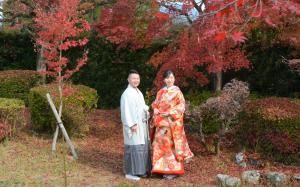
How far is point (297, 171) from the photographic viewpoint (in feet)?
26.3

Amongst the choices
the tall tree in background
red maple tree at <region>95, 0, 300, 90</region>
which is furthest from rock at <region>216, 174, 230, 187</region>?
the tall tree in background

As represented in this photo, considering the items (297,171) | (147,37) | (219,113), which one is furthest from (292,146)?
(147,37)

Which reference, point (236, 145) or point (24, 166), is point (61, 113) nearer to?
point (24, 166)

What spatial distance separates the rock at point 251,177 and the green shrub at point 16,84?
722cm

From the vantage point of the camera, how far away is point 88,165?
8.45 m

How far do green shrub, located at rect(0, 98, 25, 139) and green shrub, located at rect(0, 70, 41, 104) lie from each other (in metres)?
2.82

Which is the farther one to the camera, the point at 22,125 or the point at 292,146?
the point at 22,125

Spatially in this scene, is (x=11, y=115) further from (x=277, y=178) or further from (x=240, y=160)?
(x=277, y=178)

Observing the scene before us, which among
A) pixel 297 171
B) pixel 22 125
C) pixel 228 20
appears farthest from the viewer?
pixel 22 125

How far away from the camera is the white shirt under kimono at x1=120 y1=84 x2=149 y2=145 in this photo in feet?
25.1

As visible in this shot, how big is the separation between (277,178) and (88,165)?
3116mm

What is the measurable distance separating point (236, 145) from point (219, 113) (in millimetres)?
1302

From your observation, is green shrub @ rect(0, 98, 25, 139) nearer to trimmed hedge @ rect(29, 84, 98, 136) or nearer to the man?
trimmed hedge @ rect(29, 84, 98, 136)

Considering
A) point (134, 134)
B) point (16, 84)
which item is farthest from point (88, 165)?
point (16, 84)
